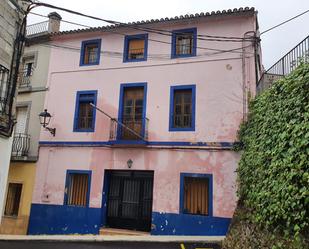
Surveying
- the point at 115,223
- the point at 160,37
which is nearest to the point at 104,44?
the point at 160,37

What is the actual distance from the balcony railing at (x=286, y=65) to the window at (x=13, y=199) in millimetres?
10458

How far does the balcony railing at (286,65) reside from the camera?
311 inches

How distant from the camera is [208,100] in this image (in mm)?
12375

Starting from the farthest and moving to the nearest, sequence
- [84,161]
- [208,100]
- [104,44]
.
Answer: [104,44], [84,161], [208,100]

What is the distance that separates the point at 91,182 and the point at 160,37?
628 cm

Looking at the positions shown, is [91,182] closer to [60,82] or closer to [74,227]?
[74,227]

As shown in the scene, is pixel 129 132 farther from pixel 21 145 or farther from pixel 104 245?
pixel 21 145

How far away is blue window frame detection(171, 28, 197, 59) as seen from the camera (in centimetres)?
1312

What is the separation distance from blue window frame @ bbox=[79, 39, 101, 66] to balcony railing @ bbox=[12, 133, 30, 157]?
12.8ft

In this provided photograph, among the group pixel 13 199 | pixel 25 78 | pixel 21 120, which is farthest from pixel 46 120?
pixel 13 199

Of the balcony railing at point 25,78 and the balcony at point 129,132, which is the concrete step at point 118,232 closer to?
the balcony at point 129,132

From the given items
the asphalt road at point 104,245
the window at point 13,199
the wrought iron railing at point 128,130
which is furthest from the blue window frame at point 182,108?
the window at point 13,199

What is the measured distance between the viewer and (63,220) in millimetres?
13141

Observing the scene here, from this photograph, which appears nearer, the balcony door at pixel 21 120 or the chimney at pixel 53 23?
the balcony door at pixel 21 120
